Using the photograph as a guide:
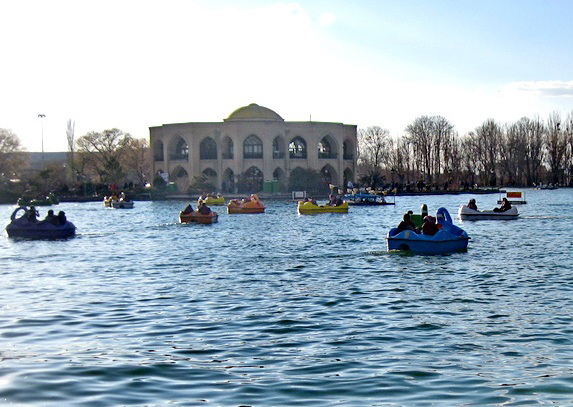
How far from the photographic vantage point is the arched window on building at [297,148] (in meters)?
105

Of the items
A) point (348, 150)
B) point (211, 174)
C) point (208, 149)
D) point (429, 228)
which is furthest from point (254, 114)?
point (429, 228)

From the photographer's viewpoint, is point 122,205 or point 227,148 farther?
point 227,148

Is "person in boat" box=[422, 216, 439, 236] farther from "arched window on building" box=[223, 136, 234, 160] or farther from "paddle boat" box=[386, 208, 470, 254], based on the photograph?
"arched window on building" box=[223, 136, 234, 160]

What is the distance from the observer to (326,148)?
108438mm

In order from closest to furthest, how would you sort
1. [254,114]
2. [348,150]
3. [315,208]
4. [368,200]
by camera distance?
[315,208] → [368,200] → [254,114] → [348,150]

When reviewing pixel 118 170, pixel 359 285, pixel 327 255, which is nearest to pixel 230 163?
pixel 118 170

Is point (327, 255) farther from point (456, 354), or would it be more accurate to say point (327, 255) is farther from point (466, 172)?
Result: point (466, 172)

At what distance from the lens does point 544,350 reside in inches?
435

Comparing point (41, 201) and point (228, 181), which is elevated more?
point (228, 181)

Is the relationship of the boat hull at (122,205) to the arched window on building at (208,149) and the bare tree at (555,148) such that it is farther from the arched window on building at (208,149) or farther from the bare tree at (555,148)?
the bare tree at (555,148)

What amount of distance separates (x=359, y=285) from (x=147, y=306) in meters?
4.90

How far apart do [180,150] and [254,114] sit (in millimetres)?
10478

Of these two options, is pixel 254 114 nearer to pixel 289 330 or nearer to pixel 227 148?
pixel 227 148

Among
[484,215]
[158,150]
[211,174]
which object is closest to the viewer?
[484,215]
